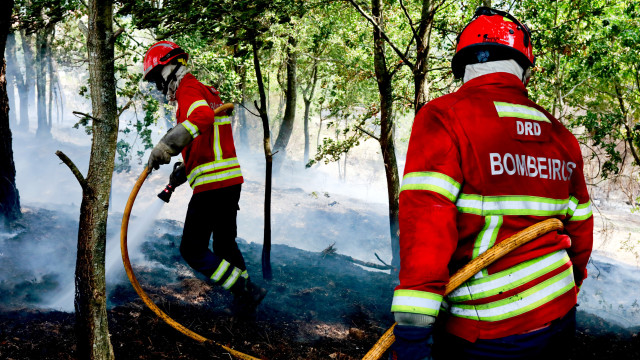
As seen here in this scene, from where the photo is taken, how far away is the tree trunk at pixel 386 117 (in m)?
6.07

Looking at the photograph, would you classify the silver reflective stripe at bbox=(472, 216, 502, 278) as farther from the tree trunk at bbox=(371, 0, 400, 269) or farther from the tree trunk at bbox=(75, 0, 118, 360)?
the tree trunk at bbox=(371, 0, 400, 269)

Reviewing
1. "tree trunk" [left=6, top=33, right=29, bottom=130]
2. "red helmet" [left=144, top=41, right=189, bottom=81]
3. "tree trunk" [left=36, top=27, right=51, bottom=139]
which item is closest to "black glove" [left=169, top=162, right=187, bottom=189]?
"red helmet" [left=144, top=41, right=189, bottom=81]

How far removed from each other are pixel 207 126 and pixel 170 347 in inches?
71.9

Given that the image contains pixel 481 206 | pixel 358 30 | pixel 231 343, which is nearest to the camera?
pixel 481 206

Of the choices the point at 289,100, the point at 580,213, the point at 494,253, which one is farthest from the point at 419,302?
the point at 289,100

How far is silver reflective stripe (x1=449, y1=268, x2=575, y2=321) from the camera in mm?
1526

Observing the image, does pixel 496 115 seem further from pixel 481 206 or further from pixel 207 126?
pixel 207 126

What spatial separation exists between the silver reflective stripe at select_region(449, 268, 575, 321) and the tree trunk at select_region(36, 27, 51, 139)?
16897mm

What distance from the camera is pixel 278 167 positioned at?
1909cm

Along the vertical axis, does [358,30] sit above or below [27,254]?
above

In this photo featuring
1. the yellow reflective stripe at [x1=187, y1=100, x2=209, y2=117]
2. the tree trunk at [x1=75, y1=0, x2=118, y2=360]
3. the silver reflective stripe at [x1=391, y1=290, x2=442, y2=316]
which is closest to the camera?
the silver reflective stripe at [x1=391, y1=290, x2=442, y2=316]

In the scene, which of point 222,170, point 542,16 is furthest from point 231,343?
point 542,16

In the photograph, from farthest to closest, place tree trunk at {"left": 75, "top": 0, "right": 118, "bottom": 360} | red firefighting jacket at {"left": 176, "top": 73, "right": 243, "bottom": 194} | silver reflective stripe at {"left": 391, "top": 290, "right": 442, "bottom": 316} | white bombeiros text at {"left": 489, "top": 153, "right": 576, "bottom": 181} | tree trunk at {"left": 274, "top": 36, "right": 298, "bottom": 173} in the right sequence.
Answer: tree trunk at {"left": 274, "top": 36, "right": 298, "bottom": 173} → red firefighting jacket at {"left": 176, "top": 73, "right": 243, "bottom": 194} → tree trunk at {"left": 75, "top": 0, "right": 118, "bottom": 360} → white bombeiros text at {"left": 489, "top": 153, "right": 576, "bottom": 181} → silver reflective stripe at {"left": 391, "top": 290, "right": 442, "bottom": 316}

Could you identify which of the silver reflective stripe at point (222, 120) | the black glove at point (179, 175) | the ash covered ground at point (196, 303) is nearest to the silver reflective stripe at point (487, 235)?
the ash covered ground at point (196, 303)
